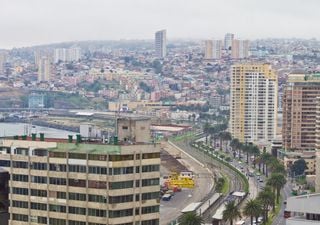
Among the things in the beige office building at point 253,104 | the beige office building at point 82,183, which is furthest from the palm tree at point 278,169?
the beige office building at point 82,183

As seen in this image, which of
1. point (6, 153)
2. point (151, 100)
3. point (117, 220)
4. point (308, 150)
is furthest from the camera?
point (151, 100)

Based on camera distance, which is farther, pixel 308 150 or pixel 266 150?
pixel 266 150

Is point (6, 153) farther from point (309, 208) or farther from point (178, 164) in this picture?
point (178, 164)

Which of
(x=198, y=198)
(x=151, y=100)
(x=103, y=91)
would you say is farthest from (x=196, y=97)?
(x=198, y=198)

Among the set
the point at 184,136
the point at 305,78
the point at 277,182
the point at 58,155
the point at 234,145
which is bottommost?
the point at 184,136

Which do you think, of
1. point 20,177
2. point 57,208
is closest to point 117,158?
point 57,208

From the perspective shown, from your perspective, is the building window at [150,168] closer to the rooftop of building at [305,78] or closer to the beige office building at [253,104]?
the rooftop of building at [305,78]

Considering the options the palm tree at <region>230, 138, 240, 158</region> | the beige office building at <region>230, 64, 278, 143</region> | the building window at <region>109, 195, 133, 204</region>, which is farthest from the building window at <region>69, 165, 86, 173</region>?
the beige office building at <region>230, 64, 278, 143</region>

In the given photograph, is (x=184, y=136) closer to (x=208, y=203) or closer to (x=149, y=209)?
(x=208, y=203)
